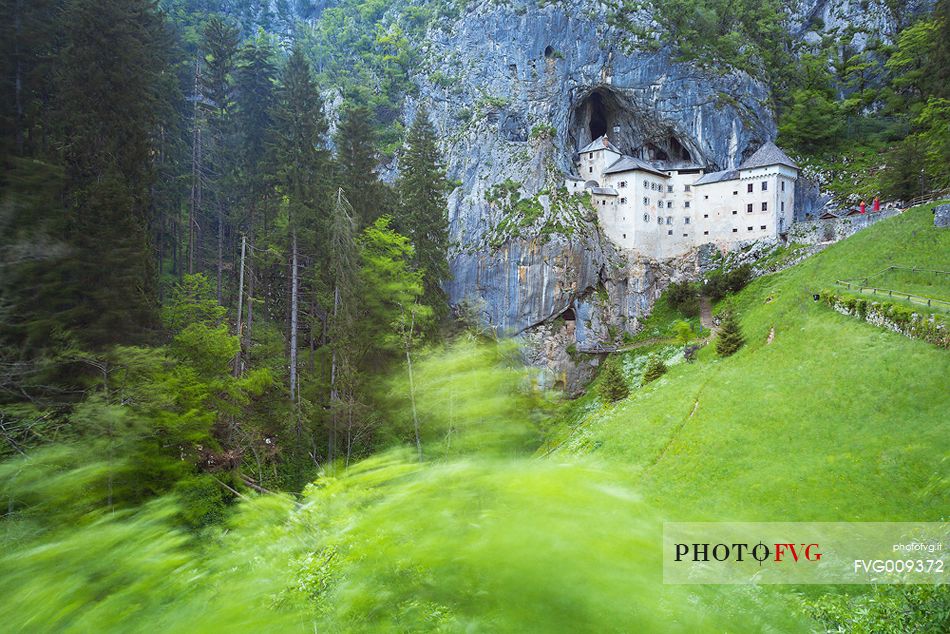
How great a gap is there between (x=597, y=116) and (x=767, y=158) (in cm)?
2115

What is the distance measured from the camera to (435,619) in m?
3.03

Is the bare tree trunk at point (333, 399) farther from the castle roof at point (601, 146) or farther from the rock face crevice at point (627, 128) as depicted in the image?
the rock face crevice at point (627, 128)

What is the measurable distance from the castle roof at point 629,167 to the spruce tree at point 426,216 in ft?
86.0

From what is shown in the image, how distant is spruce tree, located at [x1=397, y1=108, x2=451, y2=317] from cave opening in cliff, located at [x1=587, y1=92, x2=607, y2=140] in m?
32.6

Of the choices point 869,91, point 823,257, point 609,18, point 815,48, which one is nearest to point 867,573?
point 823,257

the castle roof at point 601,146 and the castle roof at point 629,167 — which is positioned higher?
the castle roof at point 601,146

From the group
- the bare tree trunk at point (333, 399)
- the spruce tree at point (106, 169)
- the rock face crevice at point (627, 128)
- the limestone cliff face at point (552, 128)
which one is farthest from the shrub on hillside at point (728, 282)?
the spruce tree at point (106, 169)

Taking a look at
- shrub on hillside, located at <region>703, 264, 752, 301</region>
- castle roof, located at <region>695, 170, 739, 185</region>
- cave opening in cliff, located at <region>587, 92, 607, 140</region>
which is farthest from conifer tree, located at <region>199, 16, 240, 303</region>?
castle roof, located at <region>695, 170, 739, 185</region>

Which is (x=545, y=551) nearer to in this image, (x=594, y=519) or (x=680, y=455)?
(x=594, y=519)

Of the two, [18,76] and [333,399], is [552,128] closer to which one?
[333,399]

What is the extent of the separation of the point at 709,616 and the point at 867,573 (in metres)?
8.82

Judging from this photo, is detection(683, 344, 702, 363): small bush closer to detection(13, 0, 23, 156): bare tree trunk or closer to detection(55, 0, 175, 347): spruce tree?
detection(55, 0, 175, 347): spruce tree

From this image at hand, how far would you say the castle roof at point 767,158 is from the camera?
50.9 metres

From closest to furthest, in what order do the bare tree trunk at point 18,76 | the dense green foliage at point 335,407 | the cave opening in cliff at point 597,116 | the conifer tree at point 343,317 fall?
the dense green foliage at point 335,407 → the bare tree trunk at point 18,76 → the conifer tree at point 343,317 → the cave opening in cliff at point 597,116
